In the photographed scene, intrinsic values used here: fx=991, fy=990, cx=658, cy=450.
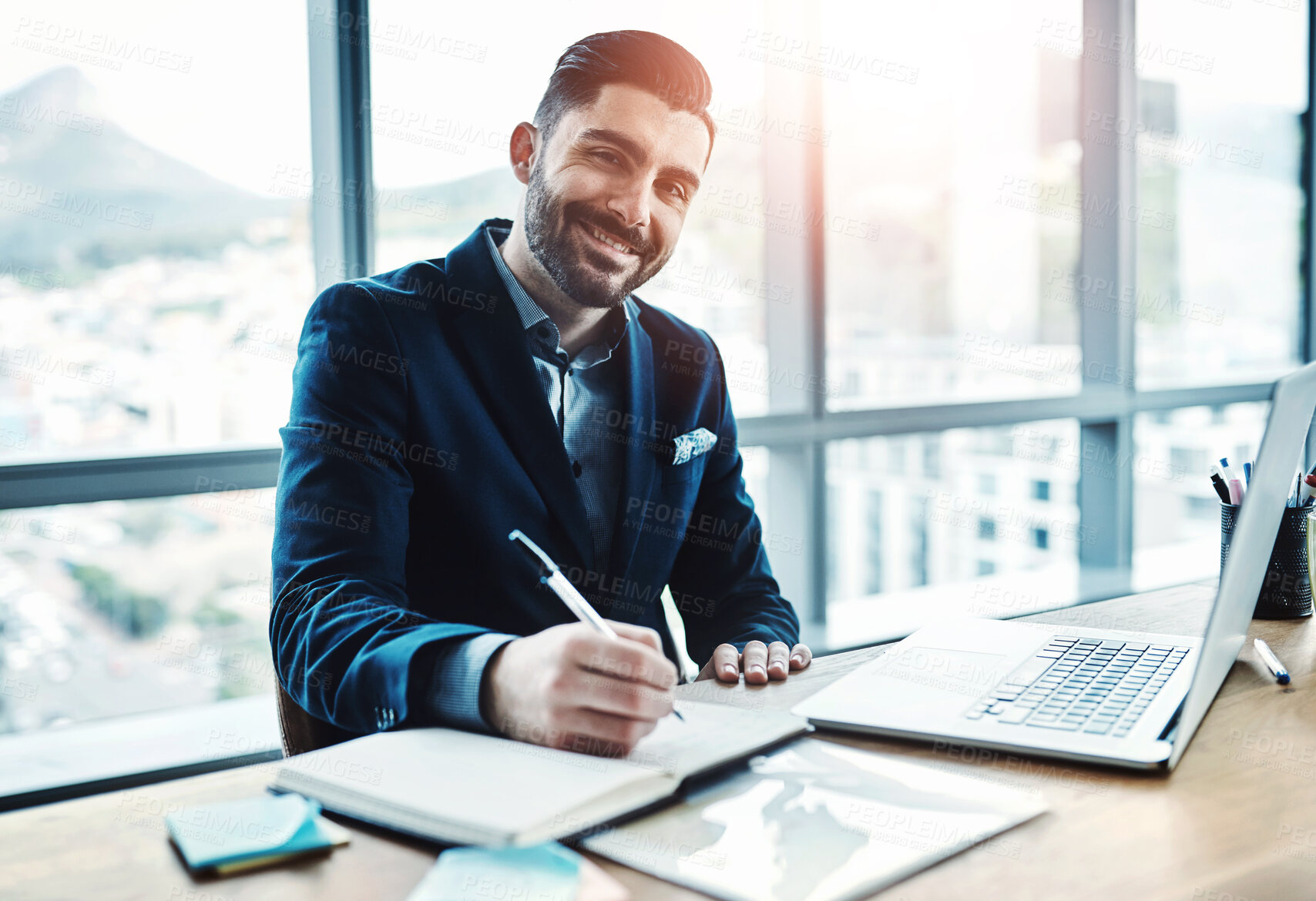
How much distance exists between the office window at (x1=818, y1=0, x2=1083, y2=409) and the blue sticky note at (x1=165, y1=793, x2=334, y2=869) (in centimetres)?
237

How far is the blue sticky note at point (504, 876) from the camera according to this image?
577 millimetres

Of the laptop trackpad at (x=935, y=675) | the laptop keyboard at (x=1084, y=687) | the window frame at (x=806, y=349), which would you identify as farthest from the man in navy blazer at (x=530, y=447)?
the window frame at (x=806, y=349)

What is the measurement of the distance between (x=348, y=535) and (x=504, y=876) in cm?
63

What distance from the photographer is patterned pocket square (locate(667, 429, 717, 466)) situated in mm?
1521

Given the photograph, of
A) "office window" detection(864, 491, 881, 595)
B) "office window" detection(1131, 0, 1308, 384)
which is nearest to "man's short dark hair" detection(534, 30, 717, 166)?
"office window" detection(864, 491, 881, 595)

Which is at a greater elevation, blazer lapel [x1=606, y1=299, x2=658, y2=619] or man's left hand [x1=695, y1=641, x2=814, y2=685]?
blazer lapel [x1=606, y1=299, x2=658, y2=619]

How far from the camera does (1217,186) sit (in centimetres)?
408

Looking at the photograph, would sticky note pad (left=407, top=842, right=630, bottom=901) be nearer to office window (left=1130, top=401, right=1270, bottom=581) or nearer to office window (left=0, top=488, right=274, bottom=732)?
office window (left=0, top=488, right=274, bottom=732)

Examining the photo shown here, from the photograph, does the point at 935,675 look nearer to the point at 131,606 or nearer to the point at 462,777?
the point at 462,777

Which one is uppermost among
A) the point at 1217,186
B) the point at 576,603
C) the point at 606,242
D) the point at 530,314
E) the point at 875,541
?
the point at 1217,186

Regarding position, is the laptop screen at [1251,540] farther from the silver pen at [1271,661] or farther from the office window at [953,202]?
the office window at [953,202]

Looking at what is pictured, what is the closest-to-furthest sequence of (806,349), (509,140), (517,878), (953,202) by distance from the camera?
1. (517,878)
2. (509,140)
3. (806,349)
4. (953,202)

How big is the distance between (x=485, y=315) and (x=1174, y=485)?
11.4 ft

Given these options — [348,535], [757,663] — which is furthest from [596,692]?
[348,535]
